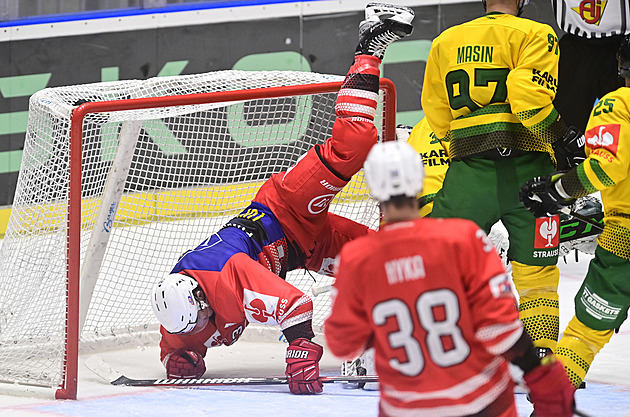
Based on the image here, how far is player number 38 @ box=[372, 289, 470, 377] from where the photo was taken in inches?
73.9

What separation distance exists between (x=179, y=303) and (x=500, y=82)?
1.28 metres

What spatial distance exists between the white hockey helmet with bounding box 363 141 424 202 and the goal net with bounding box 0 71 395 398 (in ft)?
6.19

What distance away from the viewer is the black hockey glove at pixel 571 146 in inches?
132

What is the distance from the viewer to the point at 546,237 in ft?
10.8

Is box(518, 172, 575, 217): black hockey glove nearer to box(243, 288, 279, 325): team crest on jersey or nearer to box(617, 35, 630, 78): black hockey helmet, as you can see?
box(617, 35, 630, 78): black hockey helmet

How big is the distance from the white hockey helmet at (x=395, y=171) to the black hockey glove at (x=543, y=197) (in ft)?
3.80

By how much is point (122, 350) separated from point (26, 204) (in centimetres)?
83

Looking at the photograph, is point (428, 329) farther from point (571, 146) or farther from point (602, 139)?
point (571, 146)

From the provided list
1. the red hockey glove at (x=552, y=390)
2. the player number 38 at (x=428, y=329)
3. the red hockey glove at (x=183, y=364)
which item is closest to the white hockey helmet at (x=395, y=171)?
the player number 38 at (x=428, y=329)

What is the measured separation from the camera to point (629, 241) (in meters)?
2.96

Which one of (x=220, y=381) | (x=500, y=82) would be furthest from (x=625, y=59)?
(x=220, y=381)

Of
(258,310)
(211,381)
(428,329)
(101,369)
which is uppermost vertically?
(428,329)

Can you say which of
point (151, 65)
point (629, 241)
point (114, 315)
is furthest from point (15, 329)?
point (151, 65)

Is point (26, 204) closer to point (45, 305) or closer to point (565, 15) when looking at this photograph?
point (45, 305)
